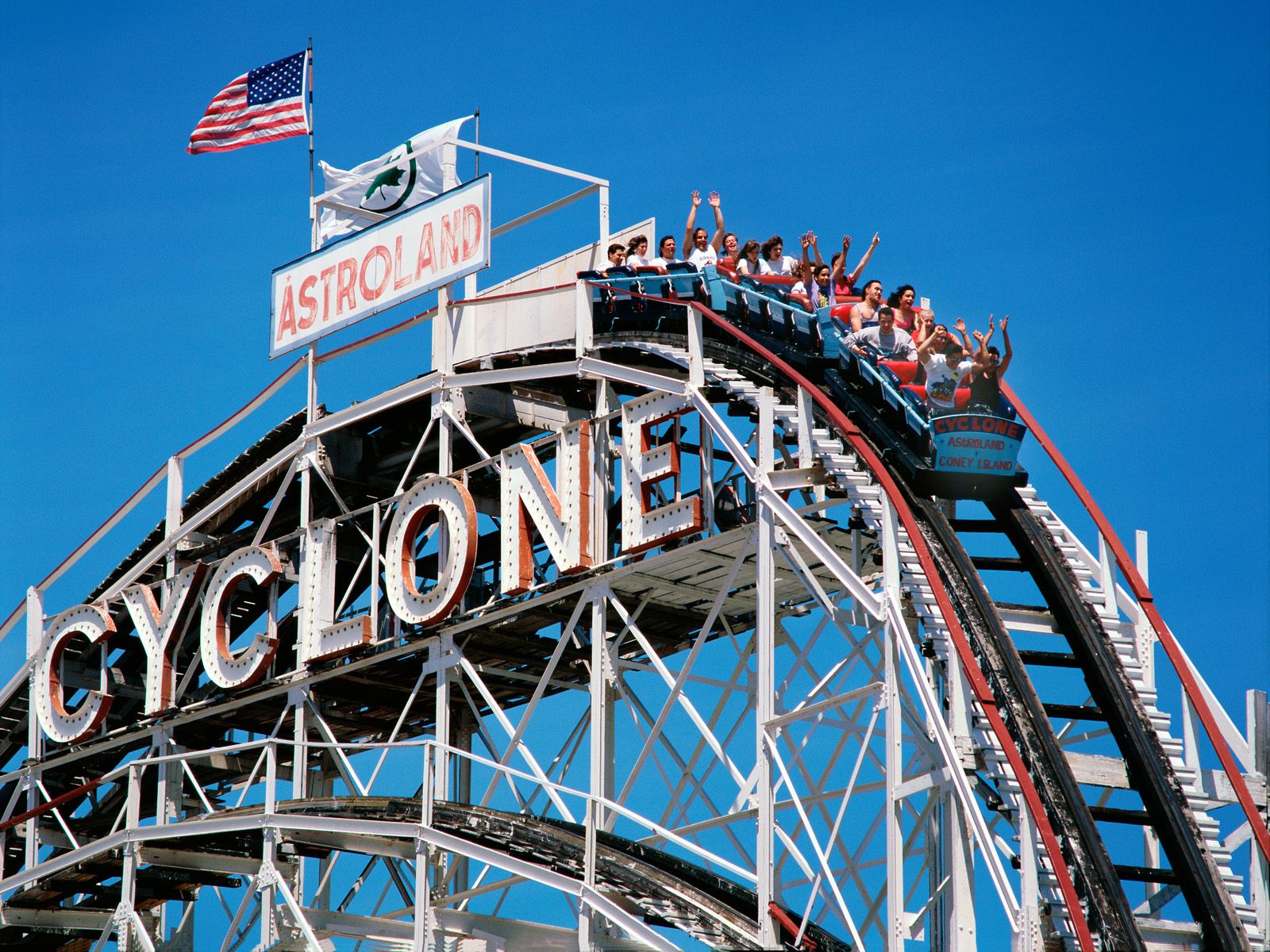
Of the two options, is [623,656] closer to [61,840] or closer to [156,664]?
[156,664]

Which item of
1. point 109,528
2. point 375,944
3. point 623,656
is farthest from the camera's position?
point 109,528

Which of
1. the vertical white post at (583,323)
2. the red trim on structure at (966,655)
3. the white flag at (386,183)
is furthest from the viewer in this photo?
the white flag at (386,183)

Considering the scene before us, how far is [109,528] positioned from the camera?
130 feet

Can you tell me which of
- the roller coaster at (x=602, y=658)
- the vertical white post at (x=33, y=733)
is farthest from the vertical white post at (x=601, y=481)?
the vertical white post at (x=33, y=733)

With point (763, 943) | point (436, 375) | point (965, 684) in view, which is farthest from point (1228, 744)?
point (436, 375)

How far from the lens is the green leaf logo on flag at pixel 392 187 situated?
117 ft

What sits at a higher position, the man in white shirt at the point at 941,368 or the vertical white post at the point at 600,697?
the man in white shirt at the point at 941,368

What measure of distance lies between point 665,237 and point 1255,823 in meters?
Result: 12.9

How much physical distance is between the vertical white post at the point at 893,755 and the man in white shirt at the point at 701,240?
24.7 feet

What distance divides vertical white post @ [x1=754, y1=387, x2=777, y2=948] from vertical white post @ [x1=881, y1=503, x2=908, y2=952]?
184cm

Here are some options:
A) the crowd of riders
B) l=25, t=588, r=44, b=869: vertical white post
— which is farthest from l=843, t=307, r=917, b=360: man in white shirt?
l=25, t=588, r=44, b=869: vertical white post

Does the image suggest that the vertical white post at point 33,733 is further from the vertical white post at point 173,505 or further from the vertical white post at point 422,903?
the vertical white post at point 422,903

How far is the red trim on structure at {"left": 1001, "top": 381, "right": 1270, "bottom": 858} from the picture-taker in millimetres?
22672

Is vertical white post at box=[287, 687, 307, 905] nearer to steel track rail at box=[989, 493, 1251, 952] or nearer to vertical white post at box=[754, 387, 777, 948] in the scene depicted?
vertical white post at box=[754, 387, 777, 948]
